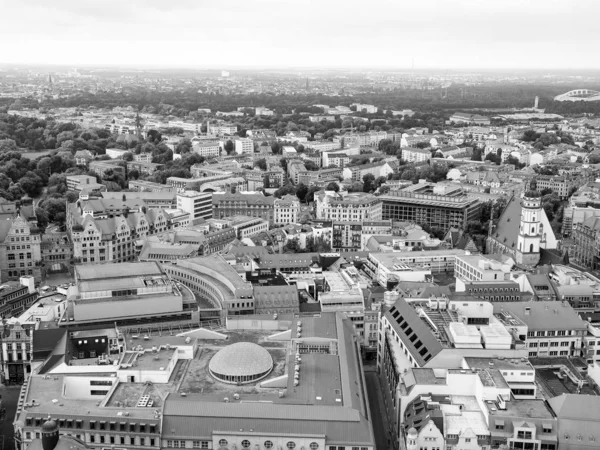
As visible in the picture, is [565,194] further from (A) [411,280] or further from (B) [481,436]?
(B) [481,436]

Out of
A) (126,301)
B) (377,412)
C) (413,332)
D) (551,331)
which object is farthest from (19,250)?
(551,331)

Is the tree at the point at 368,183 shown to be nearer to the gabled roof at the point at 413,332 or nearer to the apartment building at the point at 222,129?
the apartment building at the point at 222,129

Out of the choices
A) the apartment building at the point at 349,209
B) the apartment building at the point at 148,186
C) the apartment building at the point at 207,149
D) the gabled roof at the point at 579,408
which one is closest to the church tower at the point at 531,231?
the apartment building at the point at 349,209

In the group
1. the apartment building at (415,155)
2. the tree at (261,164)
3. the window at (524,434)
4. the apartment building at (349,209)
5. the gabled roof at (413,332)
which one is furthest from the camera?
the apartment building at (415,155)

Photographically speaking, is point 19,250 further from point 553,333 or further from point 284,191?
point 553,333

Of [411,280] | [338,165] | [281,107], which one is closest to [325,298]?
[411,280]

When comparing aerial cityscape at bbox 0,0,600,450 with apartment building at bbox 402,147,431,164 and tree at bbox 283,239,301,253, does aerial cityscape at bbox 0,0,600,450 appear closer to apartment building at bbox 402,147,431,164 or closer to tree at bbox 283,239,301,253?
tree at bbox 283,239,301,253

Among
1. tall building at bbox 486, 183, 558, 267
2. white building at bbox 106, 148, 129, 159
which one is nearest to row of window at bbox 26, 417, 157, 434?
tall building at bbox 486, 183, 558, 267
